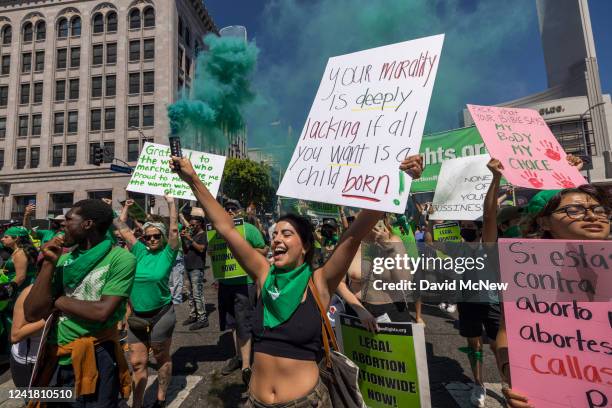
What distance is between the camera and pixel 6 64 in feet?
118

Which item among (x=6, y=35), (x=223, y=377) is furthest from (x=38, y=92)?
(x=223, y=377)

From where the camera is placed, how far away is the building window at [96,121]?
34.5m

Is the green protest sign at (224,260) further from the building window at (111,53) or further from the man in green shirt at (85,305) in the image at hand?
the building window at (111,53)

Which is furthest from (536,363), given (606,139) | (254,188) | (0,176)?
(606,139)

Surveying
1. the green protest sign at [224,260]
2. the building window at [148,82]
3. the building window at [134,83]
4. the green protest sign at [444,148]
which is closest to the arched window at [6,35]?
the building window at [134,83]

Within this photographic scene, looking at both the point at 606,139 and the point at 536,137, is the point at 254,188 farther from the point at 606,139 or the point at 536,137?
the point at 606,139

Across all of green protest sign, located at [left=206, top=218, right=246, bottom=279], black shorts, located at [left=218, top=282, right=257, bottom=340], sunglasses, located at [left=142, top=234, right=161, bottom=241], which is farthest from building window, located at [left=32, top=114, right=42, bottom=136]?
sunglasses, located at [left=142, top=234, right=161, bottom=241]

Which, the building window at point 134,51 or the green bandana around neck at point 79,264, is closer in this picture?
the green bandana around neck at point 79,264

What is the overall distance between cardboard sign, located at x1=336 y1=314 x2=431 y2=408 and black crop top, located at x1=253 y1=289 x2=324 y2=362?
1.67ft

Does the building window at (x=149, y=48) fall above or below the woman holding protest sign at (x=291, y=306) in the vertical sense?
above

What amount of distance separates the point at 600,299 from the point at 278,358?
1.55 metres

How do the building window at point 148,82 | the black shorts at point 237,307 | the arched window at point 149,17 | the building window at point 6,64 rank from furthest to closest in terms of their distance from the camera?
the building window at point 6,64, the arched window at point 149,17, the building window at point 148,82, the black shorts at point 237,307

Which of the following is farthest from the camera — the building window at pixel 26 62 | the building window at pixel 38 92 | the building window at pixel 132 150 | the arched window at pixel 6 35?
the arched window at pixel 6 35

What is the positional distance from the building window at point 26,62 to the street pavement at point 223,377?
4334cm
